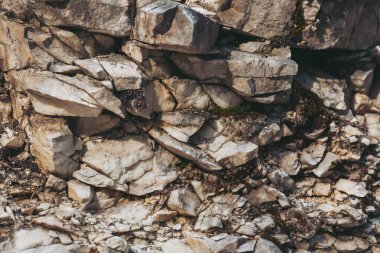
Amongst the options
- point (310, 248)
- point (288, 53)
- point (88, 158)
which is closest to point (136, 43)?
point (88, 158)

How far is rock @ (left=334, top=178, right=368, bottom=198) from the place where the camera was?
16.6 m

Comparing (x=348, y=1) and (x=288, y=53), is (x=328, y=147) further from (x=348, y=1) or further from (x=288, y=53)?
(x=348, y=1)

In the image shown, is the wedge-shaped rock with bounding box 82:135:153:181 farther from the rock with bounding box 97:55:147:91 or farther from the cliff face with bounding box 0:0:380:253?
the rock with bounding box 97:55:147:91

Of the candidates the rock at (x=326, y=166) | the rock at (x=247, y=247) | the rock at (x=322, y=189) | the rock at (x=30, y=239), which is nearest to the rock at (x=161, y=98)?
the rock at (x=247, y=247)

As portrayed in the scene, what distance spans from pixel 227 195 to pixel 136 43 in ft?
18.4

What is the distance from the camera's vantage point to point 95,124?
49.1 ft

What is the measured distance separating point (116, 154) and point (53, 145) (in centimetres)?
193

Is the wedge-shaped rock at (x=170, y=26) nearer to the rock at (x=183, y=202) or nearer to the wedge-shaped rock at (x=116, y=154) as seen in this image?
the wedge-shaped rock at (x=116, y=154)

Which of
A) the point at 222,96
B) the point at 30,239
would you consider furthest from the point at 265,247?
the point at 30,239

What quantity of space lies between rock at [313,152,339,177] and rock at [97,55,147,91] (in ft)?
22.5

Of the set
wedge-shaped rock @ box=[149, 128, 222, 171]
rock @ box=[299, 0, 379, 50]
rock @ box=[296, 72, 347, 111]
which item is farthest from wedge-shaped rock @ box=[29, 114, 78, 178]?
rock @ box=[296, 72, 347, 111]

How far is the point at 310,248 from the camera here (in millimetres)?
15531

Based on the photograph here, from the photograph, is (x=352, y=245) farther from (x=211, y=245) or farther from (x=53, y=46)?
(x=53, y=46)

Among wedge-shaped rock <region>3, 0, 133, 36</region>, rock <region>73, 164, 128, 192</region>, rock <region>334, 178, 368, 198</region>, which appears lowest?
rock <region>334, 178, 368, 198</region>
